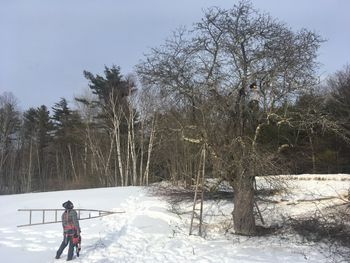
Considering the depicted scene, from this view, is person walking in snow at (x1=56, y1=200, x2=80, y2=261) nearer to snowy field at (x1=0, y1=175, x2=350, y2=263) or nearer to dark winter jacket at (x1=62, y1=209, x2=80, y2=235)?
dark winter jacket at (x1=62, y1=209, x2=80, y2=235)

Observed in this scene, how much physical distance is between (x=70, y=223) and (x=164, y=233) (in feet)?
16.9

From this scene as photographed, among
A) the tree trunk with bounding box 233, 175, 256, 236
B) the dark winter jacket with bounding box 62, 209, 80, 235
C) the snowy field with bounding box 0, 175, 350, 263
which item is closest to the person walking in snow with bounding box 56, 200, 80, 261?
the dark winter jacket with bounding box 62, 209, 80, 235

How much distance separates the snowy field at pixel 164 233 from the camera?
571 inches

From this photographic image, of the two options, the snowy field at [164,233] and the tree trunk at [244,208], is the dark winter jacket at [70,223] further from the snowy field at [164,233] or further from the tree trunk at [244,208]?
the tree trunk at [244,208]

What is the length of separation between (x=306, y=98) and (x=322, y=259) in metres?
7.38

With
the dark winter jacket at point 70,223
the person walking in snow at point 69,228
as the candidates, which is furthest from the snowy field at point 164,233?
the dark winter jacket at point 70,223

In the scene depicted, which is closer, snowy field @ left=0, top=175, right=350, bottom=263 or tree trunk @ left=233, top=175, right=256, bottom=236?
snowy field @ left=0, top=175, right=350, bottom=263

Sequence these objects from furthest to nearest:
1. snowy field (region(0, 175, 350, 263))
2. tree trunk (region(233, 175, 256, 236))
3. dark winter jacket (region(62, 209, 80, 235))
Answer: tree trunk (region(233, 175, 256, 236)) < dark winter jacket (region(62, 209, 80, 235)) < snowy field (region(0, 175, 350, 263))

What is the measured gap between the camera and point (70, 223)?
14766 millimetres

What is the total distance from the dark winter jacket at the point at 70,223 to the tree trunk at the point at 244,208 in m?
6.25

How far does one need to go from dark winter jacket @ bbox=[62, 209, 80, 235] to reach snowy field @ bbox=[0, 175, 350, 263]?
2.97ft

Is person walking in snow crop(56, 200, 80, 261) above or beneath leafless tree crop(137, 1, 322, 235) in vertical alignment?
beneath

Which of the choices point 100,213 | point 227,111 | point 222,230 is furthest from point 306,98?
point 100,213

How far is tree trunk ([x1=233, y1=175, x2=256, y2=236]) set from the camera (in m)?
17.6
